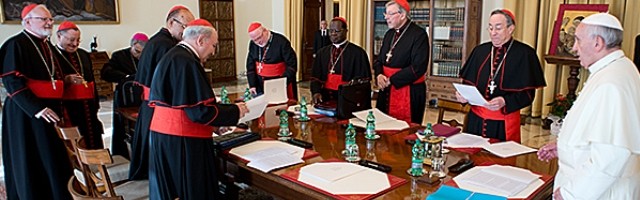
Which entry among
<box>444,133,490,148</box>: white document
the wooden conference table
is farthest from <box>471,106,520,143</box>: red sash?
the wooden conference table

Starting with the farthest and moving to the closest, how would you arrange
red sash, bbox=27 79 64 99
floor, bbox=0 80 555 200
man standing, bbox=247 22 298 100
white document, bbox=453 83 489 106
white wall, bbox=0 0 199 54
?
white wall, bbox=0 0 199 54, floor, bbox=0 80 555 200, man standing, bbox=247 22 298 100, red sash, bbox=27 79 64 99, white document, bbox=453 83 489 106

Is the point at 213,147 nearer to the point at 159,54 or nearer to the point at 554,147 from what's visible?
the point at 159,54

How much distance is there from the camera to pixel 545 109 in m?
6.15

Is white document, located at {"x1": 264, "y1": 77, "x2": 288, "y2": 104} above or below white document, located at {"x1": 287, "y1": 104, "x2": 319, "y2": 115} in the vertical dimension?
above

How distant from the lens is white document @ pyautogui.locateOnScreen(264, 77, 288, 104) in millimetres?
3625

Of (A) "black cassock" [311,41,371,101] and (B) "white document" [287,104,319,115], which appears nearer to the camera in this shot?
(B) "white document" [287,104,319,115]

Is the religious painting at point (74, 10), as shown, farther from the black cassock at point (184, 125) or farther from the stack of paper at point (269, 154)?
the stack of paper at point (269, 154)

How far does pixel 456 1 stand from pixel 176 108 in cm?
538

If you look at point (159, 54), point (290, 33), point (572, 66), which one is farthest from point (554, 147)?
point (290, 33)

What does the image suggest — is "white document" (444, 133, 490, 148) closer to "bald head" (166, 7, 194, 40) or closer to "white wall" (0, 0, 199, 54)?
"bald head" (166, 7, 194, 40)

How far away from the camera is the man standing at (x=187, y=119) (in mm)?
2113

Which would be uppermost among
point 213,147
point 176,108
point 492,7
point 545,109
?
point 492,7

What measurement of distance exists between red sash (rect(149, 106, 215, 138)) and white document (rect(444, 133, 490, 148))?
48.1 inches

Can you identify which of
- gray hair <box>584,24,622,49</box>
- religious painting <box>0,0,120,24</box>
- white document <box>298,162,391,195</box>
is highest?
religious painting <box>0,0,120,24</box>
